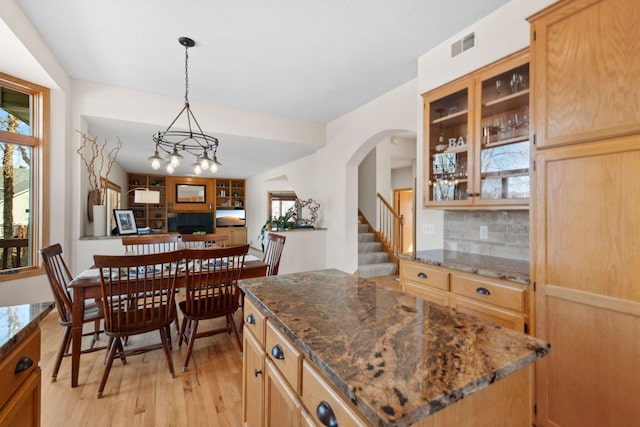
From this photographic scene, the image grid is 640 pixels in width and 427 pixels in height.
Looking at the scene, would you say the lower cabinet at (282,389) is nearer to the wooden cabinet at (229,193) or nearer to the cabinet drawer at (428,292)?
the cabinet drawer at (428,292)

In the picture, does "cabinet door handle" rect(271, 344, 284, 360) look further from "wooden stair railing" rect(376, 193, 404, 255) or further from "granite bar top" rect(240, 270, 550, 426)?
"wooden stair railing" rect(376, 193, 404, 255)

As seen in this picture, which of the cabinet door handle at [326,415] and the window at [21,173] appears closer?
the cabinet door handle at [326,415]

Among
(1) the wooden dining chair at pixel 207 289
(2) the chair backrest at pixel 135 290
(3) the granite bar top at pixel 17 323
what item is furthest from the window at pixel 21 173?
(3) the granite bar top at pixel 17 323

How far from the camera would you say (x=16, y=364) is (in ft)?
3.17

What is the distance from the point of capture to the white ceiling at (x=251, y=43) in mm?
2277

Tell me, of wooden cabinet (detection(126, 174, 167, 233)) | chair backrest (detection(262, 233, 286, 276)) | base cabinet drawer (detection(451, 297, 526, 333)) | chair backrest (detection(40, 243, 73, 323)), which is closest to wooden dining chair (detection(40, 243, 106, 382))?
chair backrest (detection(40, 243, 73, 323))

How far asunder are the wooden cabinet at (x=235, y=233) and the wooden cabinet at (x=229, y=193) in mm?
781

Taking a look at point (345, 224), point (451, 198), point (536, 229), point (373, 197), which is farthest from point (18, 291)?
point (373, 197)

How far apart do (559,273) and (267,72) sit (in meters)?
3.26

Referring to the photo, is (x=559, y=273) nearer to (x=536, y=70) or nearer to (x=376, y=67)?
(x=536, y=70)

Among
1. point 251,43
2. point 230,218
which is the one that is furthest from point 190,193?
point 251,43

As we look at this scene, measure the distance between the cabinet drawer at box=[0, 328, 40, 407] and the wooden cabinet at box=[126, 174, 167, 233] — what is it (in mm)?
8501

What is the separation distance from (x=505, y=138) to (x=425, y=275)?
1.20m

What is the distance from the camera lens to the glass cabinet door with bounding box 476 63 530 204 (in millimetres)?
2066
